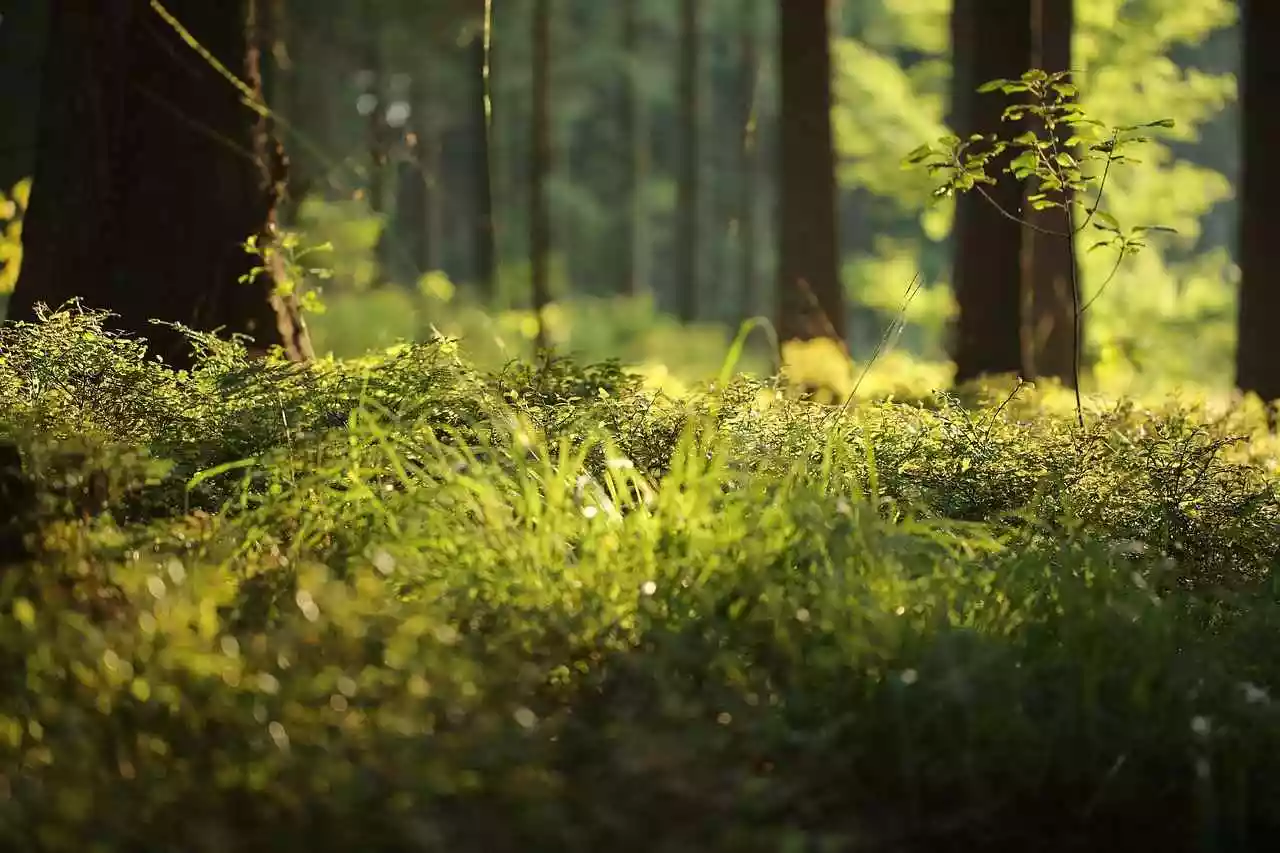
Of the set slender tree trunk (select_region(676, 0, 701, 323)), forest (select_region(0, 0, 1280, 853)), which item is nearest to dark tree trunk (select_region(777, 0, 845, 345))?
forest (select_region(0, 0, 1280, 853))

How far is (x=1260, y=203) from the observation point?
34.8 feet

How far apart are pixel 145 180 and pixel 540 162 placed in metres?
14.7

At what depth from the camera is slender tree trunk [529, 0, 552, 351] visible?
20656 millimetres

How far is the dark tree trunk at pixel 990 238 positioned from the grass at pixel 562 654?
4871mm

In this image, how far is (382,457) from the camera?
16.3ft

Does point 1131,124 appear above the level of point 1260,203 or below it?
above

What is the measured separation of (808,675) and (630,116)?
31.3 m

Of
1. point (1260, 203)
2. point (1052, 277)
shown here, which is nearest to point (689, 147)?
point (1052, 277)

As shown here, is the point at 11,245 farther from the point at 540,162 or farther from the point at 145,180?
the point at 540,162

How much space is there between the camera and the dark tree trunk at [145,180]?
273 inches

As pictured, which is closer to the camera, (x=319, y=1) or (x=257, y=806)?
(x=257, y=806)

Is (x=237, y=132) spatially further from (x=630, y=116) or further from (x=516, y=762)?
(x=630, y=116)

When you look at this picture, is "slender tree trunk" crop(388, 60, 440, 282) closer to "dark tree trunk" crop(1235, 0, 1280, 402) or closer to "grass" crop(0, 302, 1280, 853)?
"dark tree trunk" crop(1235, 0, 1280, 402)

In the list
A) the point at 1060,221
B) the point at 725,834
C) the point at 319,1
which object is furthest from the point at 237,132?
the point at 319,1
